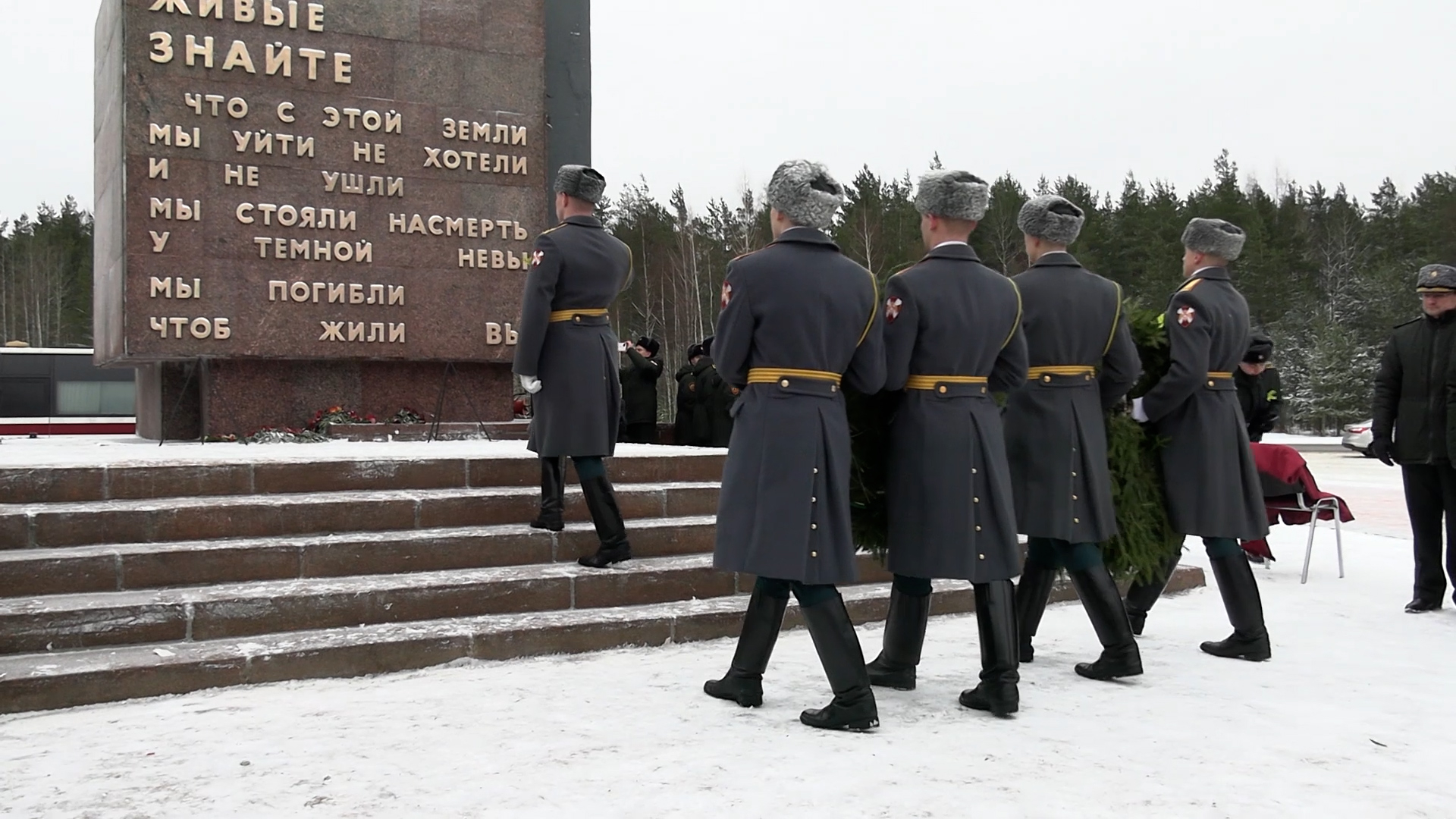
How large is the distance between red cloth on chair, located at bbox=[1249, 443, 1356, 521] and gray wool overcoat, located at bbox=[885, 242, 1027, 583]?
423 cm

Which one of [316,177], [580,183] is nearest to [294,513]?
[580,183]

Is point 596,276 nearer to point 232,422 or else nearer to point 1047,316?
point 1047,316

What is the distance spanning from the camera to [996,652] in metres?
3.93

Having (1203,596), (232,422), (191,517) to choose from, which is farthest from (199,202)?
(1203,596)

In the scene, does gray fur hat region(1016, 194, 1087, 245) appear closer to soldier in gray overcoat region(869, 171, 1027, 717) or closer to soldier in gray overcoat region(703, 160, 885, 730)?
soldier in gray overcoat region(869, 171, 1027, 717)

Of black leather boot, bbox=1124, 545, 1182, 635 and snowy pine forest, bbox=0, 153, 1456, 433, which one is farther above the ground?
snowy pine forest, bbox=0, 153, 1456, 433

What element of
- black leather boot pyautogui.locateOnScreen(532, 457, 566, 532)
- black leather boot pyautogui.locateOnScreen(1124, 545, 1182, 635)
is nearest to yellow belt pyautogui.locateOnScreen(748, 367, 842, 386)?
black leather boot pyautogui.locateOnScreen(532, 457, 566, 532)

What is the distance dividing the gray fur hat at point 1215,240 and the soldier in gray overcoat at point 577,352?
8.85ft

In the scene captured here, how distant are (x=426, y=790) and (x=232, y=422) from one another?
6.84 metres

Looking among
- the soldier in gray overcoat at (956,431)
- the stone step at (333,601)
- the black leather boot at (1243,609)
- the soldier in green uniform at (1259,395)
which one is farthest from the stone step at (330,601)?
the soldier in green uniform at (1259,395)

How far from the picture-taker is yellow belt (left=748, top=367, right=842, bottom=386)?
3.79 meters

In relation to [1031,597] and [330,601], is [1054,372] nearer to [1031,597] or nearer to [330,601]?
[1031,597]

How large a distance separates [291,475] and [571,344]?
A: 1.66 meters

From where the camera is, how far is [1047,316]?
4.50 m
